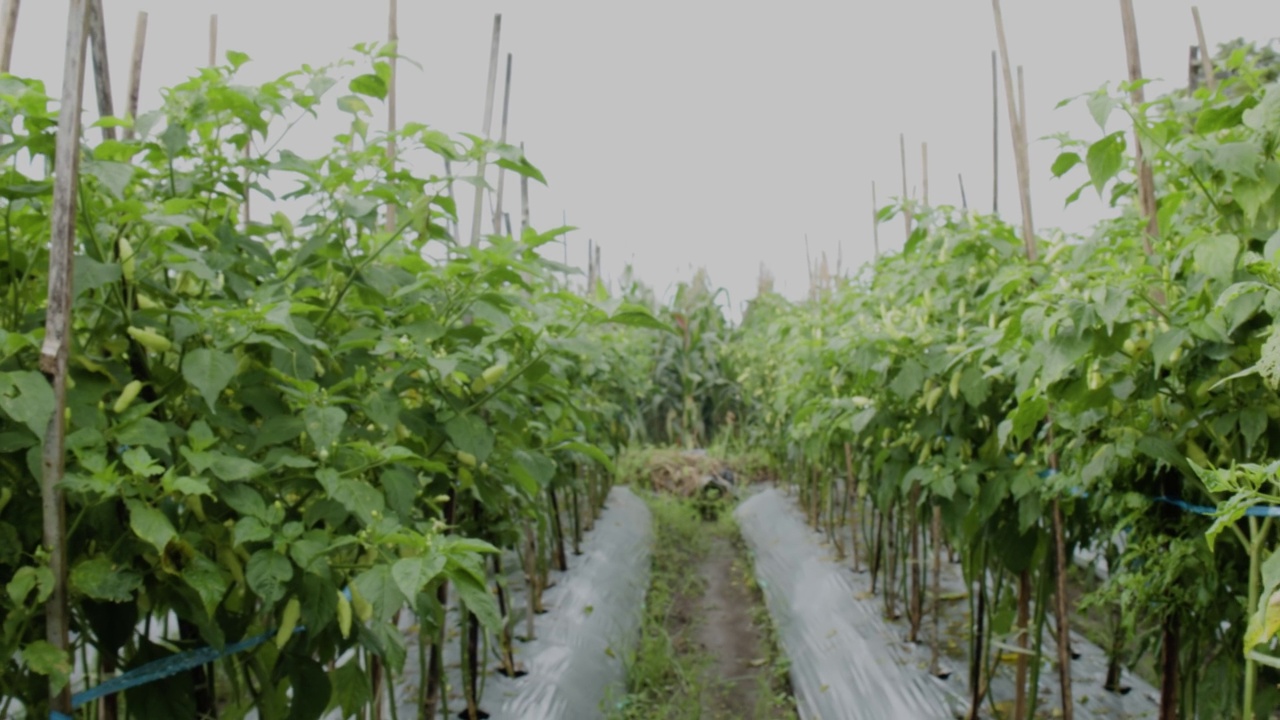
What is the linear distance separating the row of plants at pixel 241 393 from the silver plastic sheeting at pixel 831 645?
2009 millimetres

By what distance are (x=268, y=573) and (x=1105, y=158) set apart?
4.87 ft

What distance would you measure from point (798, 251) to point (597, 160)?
3350 millimetres

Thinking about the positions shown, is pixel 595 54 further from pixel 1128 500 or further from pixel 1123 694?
pixel 1128 500

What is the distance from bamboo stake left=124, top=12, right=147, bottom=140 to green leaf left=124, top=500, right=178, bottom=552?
1.02 m

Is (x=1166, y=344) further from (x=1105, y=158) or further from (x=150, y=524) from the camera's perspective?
(x=150, y=524)

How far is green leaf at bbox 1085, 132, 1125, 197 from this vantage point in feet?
5.78

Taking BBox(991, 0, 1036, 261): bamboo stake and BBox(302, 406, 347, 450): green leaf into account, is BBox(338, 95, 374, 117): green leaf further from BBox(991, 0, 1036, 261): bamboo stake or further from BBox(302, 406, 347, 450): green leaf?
BBox(991, 0, 1036, 261): bamboo stake

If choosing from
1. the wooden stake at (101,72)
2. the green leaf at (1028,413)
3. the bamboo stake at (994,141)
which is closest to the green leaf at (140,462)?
the wooden stake at (101,72)

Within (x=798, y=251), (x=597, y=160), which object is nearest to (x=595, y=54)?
(x=597, y=160)

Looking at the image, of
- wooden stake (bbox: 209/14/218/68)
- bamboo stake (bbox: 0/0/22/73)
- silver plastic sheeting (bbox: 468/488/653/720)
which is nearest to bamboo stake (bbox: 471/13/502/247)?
wooden stake (bbox: 209/14/218/68)

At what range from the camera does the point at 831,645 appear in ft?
14.2

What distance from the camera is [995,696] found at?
11.3 ft

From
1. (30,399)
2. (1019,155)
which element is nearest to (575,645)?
(1019,155)

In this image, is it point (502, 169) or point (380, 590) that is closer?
point (380, 590)
